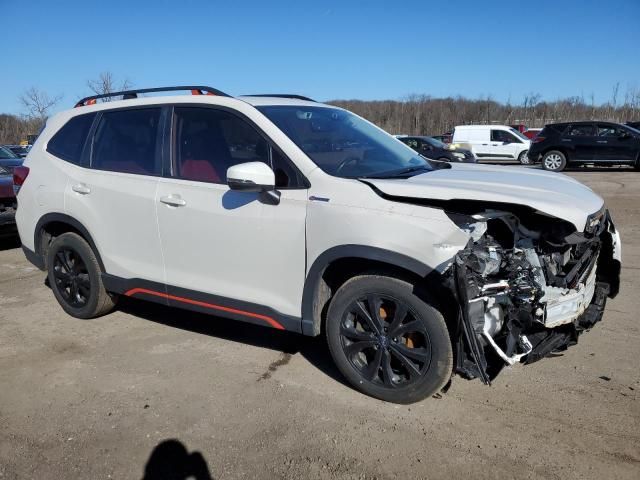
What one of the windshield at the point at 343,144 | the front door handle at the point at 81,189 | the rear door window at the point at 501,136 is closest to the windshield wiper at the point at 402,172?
the windshield at the point at 343,144

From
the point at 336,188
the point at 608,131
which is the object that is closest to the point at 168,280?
the point at 336,188

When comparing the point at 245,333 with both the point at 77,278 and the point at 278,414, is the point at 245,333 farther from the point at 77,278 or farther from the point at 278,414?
the point at 77,278

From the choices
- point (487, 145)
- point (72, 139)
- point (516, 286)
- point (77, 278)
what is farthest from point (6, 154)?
point (487, 145)

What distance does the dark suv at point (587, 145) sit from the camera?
18.0 meters

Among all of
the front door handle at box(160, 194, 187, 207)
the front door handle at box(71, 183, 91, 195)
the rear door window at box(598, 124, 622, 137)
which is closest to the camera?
the front door handle at box(160, 194, 187, 207)

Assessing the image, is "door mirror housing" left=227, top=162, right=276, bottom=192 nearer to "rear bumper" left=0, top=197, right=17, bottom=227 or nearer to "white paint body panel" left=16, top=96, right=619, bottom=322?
"white paint body panel" left=16, top=96, right=619, bottom=322

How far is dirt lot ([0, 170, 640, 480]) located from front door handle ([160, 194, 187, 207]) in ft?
3.91

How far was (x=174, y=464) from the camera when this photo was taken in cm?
278

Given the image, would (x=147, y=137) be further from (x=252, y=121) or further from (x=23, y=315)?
(x=23, y=315)

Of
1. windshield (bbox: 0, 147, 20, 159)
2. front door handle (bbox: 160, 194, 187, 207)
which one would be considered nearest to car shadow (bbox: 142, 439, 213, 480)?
front door handle (bbox: 160, 194, 187, 207)

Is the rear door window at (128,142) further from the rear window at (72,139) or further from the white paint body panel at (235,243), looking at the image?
the white paint body panel at (235,243)

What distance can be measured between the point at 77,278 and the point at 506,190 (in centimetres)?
371

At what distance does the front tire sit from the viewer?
3.02 meters

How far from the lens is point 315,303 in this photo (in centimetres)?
335
